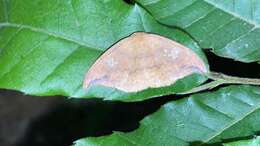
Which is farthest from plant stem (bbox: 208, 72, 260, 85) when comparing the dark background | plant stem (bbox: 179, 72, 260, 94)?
the dark background

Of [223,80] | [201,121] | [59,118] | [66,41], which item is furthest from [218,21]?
[59,118]

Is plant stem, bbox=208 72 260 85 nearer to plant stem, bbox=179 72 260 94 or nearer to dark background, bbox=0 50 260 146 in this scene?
plant stem, bbox=179 72 260 94

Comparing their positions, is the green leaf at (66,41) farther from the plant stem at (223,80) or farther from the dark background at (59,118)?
the dark background at (59,118)

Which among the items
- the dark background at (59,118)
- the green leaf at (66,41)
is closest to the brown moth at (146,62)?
the green leaf at (66,41)

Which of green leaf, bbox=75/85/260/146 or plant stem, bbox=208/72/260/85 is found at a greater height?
plant stem, bbox=208/72/260/85

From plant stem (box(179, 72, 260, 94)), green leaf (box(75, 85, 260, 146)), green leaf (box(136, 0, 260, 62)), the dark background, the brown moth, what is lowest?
the dark background

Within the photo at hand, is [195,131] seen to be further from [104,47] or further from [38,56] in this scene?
[38,56]

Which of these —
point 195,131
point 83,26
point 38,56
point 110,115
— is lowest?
point 110,115

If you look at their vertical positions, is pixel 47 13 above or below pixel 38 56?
above

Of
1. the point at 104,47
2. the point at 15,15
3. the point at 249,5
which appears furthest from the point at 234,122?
the point at 15,15
